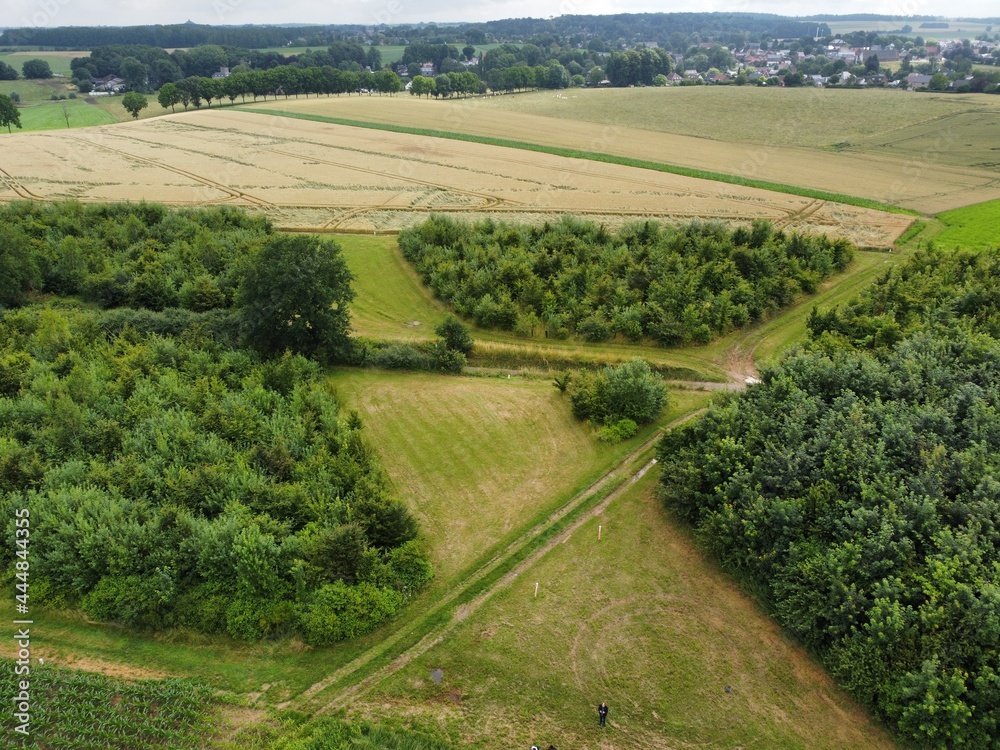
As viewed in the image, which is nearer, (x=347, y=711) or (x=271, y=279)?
(x=347, y=711)

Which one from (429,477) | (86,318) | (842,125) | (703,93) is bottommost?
(429,477)

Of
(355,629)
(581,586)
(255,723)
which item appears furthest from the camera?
(581,586)

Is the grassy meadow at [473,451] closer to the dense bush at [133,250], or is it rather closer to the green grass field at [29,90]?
the dense bush at [133,250]

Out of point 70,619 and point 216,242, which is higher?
point 216,242

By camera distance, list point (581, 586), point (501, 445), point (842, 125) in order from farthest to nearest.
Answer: point (842, 125) < point (501, 445) < point (581, 586)

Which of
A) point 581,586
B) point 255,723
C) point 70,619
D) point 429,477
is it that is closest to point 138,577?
point 70,619

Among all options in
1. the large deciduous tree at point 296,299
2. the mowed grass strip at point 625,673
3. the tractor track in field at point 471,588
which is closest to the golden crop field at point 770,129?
the tractor track in field at point 471,588

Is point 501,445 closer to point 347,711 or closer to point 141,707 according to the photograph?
point 347,711

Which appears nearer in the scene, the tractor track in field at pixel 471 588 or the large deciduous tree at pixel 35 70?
the tractor track in field at pixel 471 588
